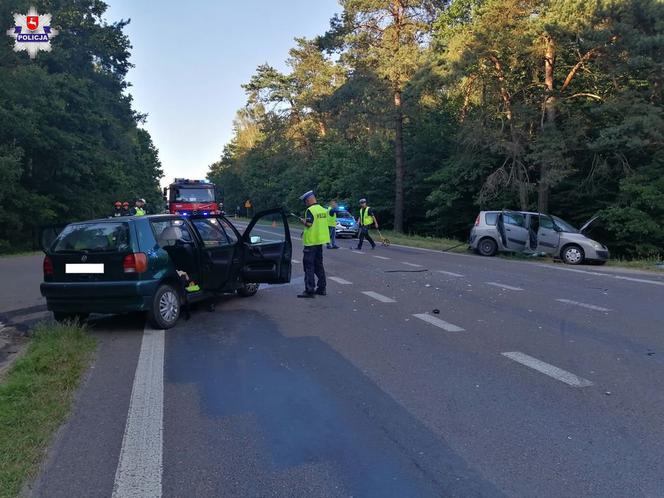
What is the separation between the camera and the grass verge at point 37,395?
147 inches

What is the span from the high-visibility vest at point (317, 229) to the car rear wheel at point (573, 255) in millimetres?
9620

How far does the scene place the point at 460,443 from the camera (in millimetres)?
4008

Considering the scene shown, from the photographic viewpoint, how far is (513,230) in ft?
61.5

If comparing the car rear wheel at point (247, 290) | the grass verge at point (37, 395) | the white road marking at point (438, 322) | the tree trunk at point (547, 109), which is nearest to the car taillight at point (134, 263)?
the grass verge at point (37, 395)

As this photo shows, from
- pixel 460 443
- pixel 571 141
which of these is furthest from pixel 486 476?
pixel 571 141

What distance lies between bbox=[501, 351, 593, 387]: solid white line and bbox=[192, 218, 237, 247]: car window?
15.4ft

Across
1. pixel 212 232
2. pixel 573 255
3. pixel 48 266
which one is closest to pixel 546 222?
pixel 573 255

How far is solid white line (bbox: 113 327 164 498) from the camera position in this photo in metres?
3.48

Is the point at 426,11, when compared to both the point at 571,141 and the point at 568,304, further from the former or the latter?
the point at 568,304

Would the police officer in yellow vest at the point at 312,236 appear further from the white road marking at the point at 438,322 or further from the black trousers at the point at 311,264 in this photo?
the white road marking at the point at 438,322

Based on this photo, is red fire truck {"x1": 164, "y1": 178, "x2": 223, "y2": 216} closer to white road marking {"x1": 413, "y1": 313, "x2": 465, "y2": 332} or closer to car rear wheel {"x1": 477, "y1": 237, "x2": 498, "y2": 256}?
car rear wheel {"x1": 477, "y1": 237, "x2": 498, "y2": 256}

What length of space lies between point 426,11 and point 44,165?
2050 cm

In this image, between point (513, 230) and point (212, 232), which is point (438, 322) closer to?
point (212, 232)

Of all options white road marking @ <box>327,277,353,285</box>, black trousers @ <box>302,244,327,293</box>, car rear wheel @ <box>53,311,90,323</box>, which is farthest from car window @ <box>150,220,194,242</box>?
white road marking @ <box>327,277,353,285</box>
